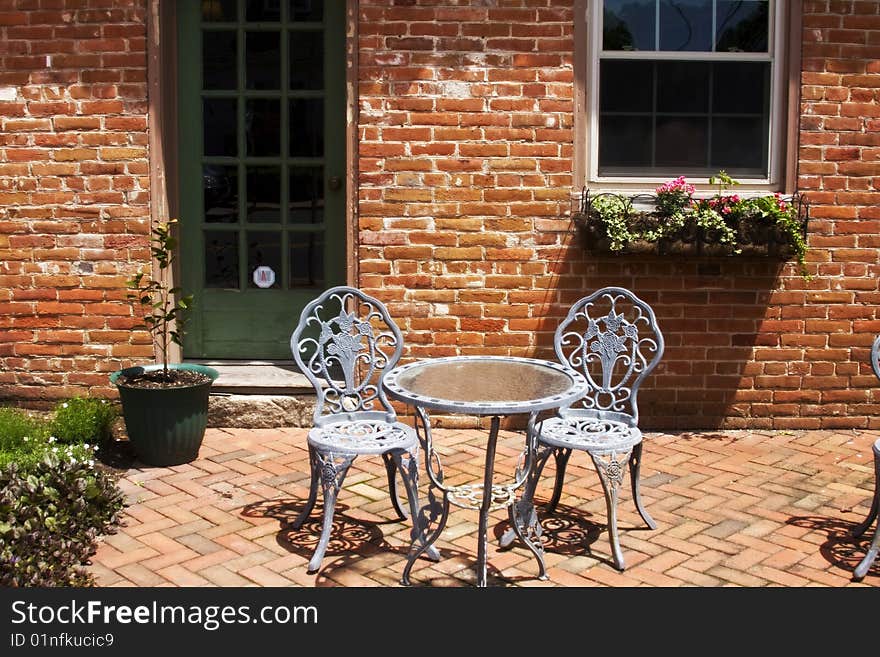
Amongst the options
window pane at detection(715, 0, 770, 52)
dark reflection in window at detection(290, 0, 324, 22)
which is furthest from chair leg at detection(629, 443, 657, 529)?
dark reflection in window at detection(290, 0, 324, 22)

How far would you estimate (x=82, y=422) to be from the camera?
573 centimetres

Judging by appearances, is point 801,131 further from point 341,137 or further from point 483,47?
point 341,137

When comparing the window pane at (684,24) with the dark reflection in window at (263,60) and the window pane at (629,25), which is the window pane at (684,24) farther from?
the dark reflection in window at (263,60)

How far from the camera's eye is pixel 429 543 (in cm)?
419

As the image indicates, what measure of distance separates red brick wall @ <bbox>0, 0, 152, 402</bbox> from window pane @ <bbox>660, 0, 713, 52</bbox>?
3004 millimetres

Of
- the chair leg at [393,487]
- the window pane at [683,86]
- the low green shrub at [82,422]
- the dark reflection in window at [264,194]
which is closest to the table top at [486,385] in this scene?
the chair leg at [393,487]

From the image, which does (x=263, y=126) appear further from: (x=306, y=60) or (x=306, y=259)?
(x=306, y=259)

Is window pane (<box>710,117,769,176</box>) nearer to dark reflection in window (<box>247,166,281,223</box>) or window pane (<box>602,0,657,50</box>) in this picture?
window pane (<box>602,0,657,50</box>)

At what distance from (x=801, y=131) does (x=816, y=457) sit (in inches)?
73.6

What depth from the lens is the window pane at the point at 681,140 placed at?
21.0 ft

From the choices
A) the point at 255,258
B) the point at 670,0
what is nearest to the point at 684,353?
the point at 670,0

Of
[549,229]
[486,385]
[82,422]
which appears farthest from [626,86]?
[82,422]

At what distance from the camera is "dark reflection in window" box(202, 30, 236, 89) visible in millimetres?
6395

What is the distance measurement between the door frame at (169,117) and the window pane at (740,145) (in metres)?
2.15
